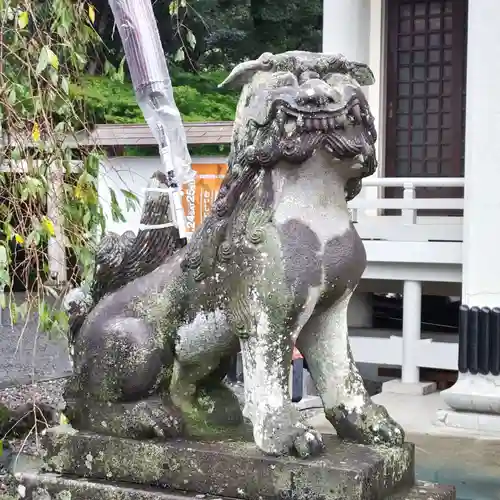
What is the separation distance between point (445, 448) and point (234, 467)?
3768 mm

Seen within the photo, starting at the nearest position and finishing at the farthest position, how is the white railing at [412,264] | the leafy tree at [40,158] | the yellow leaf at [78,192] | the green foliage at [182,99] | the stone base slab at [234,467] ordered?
the stone base slab at [234,467] → the leafy tree at [40,158] → the yellow leaf at [78,192] → the white railing at [412,264] → the green foliage at [182,99]

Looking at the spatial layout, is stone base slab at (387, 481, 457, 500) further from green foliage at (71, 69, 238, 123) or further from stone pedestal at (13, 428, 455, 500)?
green foliage at (71, 69, 238, 123)

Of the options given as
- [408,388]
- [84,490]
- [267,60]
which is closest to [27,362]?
[408,388]

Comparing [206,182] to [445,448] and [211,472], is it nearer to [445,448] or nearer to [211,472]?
[445,448]

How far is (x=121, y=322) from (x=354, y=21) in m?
6.08

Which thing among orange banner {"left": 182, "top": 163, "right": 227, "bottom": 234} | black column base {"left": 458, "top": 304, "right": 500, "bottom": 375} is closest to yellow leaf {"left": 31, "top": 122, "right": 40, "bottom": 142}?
black column base {"left": 458, "top": 304, "right": 500, "bottom": 375}

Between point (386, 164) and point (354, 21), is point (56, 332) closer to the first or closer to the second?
point (354, 21)

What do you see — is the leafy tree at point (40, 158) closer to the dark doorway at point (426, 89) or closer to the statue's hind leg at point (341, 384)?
the statue's hind leg at point (341, 384)

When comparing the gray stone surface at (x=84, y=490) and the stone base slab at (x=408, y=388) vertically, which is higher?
the gray stone surface at (x=84, y=490)

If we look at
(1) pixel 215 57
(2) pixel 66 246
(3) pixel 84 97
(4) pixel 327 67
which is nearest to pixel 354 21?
(3) pixel 84 97

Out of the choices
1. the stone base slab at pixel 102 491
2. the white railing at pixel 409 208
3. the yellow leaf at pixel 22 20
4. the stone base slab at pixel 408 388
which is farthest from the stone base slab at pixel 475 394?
the yellow leaf at pixel 22 20

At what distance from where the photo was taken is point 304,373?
300 inches

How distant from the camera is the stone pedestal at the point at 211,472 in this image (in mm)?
2461

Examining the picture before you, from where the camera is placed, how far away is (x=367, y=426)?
2684 millimetres
